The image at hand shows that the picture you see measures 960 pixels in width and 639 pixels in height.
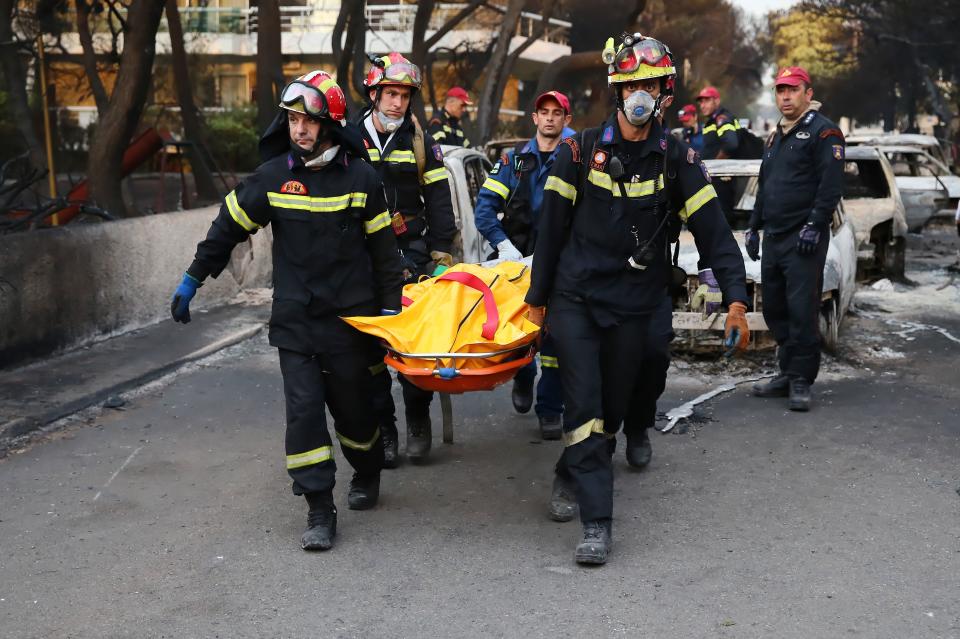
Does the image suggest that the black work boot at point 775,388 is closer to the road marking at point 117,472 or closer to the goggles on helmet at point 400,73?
the goggles on helmet at point 400,73

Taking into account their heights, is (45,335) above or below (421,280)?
below

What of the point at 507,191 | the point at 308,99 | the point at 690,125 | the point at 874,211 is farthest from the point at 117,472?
the point at 690,125

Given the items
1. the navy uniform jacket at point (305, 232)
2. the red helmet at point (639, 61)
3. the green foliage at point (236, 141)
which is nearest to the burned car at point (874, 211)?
the red helmet at point (639, 61)

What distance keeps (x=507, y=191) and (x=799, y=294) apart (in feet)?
6.90

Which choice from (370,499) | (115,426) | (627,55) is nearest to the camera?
(627,55)

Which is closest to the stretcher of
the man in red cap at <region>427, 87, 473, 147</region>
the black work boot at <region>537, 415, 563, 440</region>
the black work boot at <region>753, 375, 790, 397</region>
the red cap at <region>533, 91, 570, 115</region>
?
the black work boot at <region>537, 415, 563, 440</region>

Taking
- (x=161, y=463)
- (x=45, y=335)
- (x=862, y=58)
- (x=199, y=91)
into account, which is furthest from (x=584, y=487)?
(x=862, y=58)

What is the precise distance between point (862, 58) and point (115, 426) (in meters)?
48.8

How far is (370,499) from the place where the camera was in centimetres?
577

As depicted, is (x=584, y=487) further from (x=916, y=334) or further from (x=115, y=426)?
(x=916, y=334)

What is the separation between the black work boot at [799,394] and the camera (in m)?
7.77

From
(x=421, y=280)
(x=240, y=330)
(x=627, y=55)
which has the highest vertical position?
(x=627, y=55)

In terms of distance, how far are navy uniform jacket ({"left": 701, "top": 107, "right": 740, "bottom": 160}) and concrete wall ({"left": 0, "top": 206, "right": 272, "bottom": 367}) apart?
18.9 ft

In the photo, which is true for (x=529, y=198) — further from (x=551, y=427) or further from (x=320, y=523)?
(x=320, y=523)
